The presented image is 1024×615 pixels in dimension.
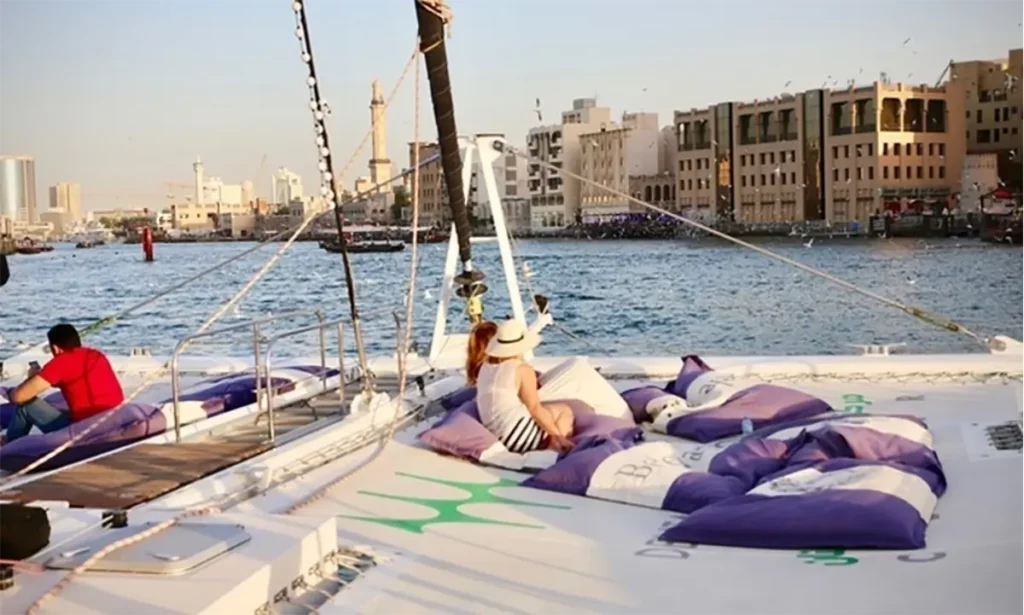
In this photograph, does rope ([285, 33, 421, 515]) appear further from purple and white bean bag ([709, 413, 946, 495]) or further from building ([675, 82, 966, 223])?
building ([675, 82, 966, 223])

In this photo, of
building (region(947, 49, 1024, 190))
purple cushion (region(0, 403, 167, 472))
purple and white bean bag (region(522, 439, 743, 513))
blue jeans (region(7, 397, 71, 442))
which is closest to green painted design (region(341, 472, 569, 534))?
purple and white bean bag (region(522, 439, 743, 513))

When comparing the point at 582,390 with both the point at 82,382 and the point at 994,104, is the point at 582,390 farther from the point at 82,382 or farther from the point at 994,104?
the point at 994,104

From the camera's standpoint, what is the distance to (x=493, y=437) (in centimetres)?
718

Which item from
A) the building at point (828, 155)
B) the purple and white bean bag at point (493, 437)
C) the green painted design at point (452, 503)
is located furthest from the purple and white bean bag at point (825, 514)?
the building at point (828, 155)

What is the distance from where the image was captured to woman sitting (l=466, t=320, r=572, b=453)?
23.4 feet

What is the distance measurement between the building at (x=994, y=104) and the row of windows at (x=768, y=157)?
15765 millimetres

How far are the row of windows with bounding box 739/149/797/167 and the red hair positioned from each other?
104 meters

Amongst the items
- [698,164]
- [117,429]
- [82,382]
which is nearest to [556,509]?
[117,429]

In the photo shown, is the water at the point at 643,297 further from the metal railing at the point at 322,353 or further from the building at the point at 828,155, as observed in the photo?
the building at the point at 828,155

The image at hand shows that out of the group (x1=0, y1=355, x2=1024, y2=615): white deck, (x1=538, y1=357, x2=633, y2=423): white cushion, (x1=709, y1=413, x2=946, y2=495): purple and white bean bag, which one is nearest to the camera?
(x1=0, y1=355, x2=1024, y2=615): white deck

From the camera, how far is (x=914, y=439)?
258 inches

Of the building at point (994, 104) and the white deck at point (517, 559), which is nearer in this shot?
the white deck at point (517, 559)

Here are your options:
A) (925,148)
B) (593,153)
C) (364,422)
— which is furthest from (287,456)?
(593,153)

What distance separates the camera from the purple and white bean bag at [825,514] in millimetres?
5051
